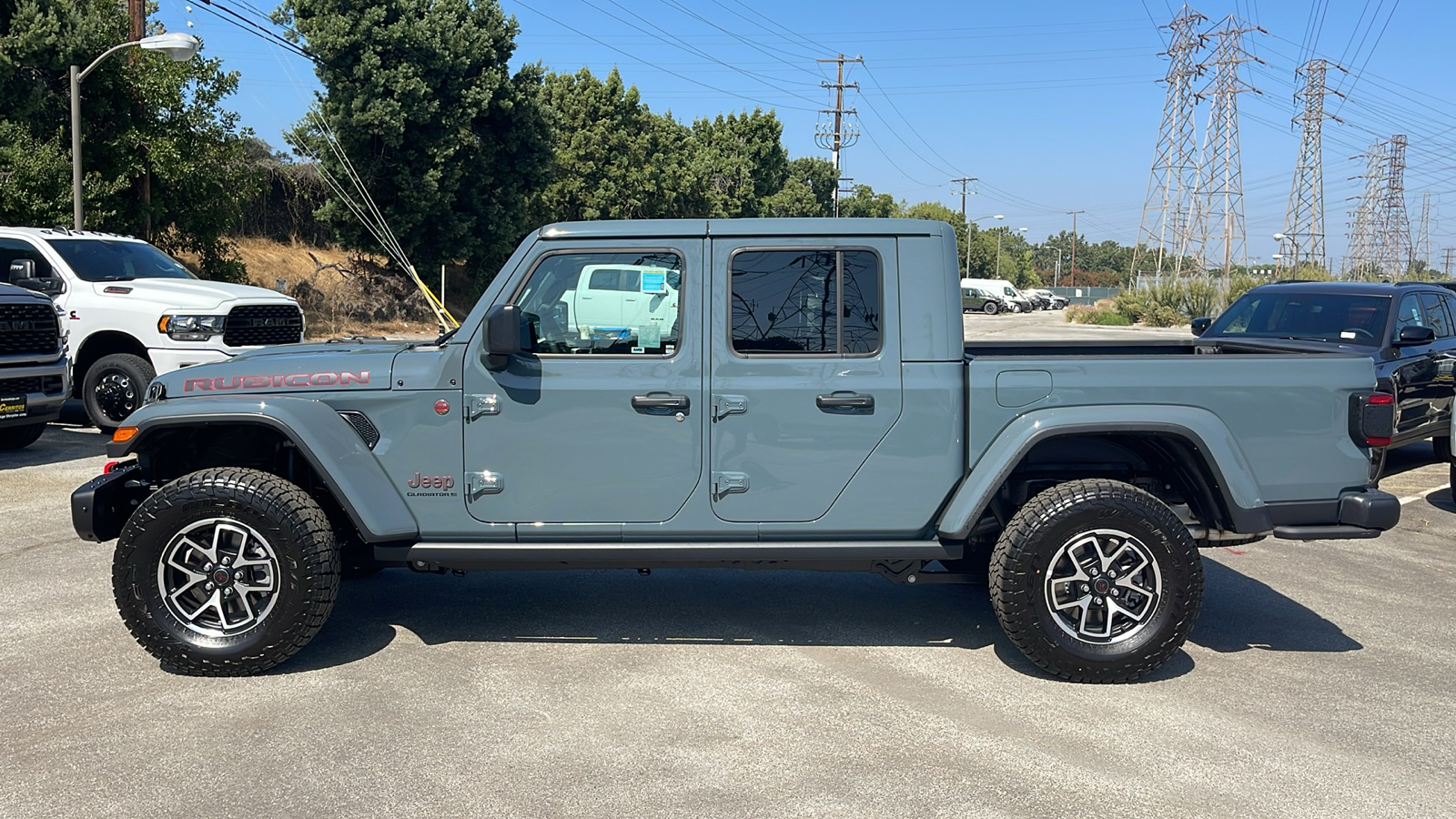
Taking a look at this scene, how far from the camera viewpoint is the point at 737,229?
16.1 feet

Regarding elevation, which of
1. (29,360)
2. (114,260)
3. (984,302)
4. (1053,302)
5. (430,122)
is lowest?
(29,360)

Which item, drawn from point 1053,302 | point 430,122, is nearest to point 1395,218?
point 1053,302

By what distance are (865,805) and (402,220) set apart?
3050cm

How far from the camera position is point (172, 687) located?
4.73 m

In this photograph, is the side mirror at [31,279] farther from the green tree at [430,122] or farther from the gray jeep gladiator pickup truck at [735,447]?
the green tree at [430,122]

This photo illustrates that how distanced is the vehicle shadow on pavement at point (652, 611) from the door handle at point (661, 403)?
1.25 metres

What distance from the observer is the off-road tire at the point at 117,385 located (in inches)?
437

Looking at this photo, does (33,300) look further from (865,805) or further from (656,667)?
(865,805)

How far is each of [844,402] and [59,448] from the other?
9.39 meters

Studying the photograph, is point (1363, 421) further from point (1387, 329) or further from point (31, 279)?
point (31, 279)

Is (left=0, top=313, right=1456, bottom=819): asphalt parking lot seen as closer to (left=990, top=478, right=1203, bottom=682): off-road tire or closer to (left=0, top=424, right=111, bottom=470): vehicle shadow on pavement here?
(left=990, top=478, right=1203, bottom=682): off-road tire

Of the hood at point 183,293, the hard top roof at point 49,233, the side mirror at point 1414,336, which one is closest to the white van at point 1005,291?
the side mirror at point 1414,336

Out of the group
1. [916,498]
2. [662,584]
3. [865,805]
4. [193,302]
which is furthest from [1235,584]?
[193,302]

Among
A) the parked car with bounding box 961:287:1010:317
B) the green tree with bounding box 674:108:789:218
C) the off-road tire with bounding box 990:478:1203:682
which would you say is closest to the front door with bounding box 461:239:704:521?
the off-road tire with bounding box 990:478:1203:682
